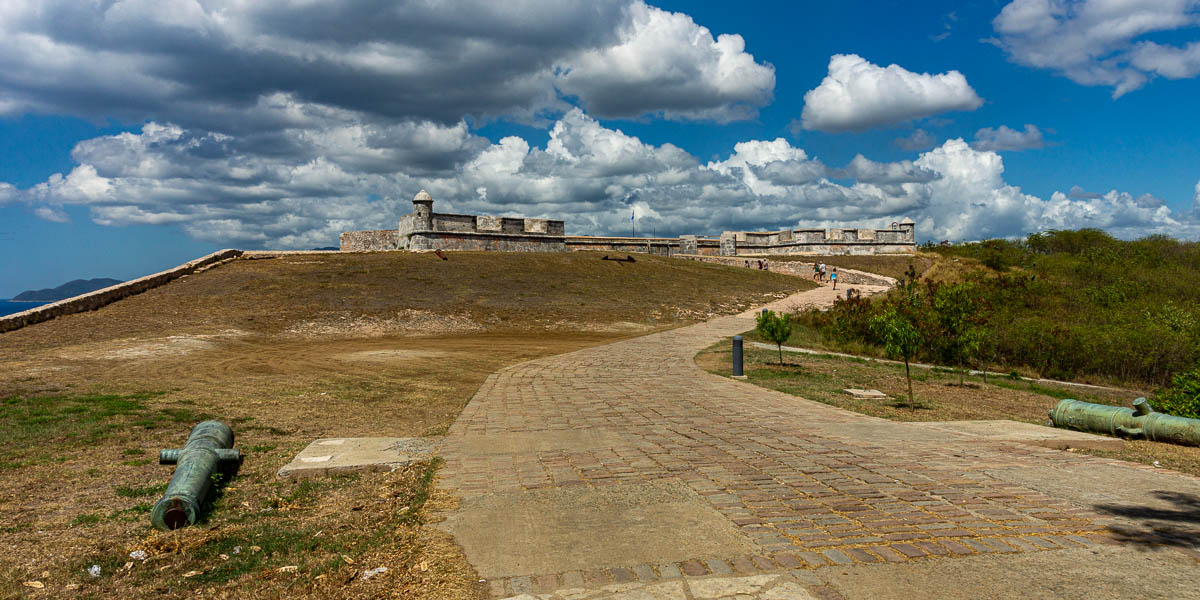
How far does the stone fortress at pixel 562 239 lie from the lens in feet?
123

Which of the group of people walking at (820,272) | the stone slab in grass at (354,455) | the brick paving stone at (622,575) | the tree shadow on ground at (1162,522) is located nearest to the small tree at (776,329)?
the stone slab in grass at (354,455)

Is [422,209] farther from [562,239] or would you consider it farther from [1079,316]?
[1079,316]

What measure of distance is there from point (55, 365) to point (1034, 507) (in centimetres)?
1801

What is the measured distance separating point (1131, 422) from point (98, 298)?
28.1 meters

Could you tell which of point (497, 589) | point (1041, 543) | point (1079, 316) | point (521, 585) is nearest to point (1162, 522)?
point (1041, 543)

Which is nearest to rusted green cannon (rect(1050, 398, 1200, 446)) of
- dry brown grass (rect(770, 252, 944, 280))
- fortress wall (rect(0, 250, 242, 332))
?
fortress wall (rect(0, 250, 242, 332))

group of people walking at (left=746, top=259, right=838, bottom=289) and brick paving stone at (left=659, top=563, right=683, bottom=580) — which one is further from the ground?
group of people walking at (left=746, top=259, right=838, bottom=289)

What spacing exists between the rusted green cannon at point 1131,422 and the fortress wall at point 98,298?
25636mm

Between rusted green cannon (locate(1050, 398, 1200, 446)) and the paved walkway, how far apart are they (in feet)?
5.82

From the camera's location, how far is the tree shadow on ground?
3964 mm

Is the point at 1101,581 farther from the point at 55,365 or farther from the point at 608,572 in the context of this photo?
the point at 55,365

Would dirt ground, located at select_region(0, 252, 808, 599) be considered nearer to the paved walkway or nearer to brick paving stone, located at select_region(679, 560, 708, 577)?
the paved walkway

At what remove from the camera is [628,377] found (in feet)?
41.2

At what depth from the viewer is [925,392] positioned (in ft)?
39.7
